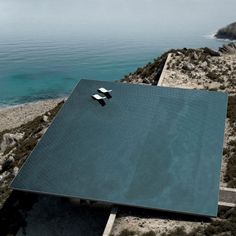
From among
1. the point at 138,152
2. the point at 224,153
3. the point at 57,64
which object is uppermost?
the point at 138,152

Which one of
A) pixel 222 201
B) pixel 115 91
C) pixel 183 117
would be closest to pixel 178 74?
pixel 115 91

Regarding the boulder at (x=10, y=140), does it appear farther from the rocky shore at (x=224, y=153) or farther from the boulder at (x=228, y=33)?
the boulder at (x=228, y=33)

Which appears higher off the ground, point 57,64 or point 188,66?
point 188,66

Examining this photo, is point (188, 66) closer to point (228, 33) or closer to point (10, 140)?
point (10, 140)

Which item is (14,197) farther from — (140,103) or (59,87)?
(59,87)

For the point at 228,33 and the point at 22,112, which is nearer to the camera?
the point at 22,112

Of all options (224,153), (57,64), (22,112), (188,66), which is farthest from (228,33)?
(224,153)
